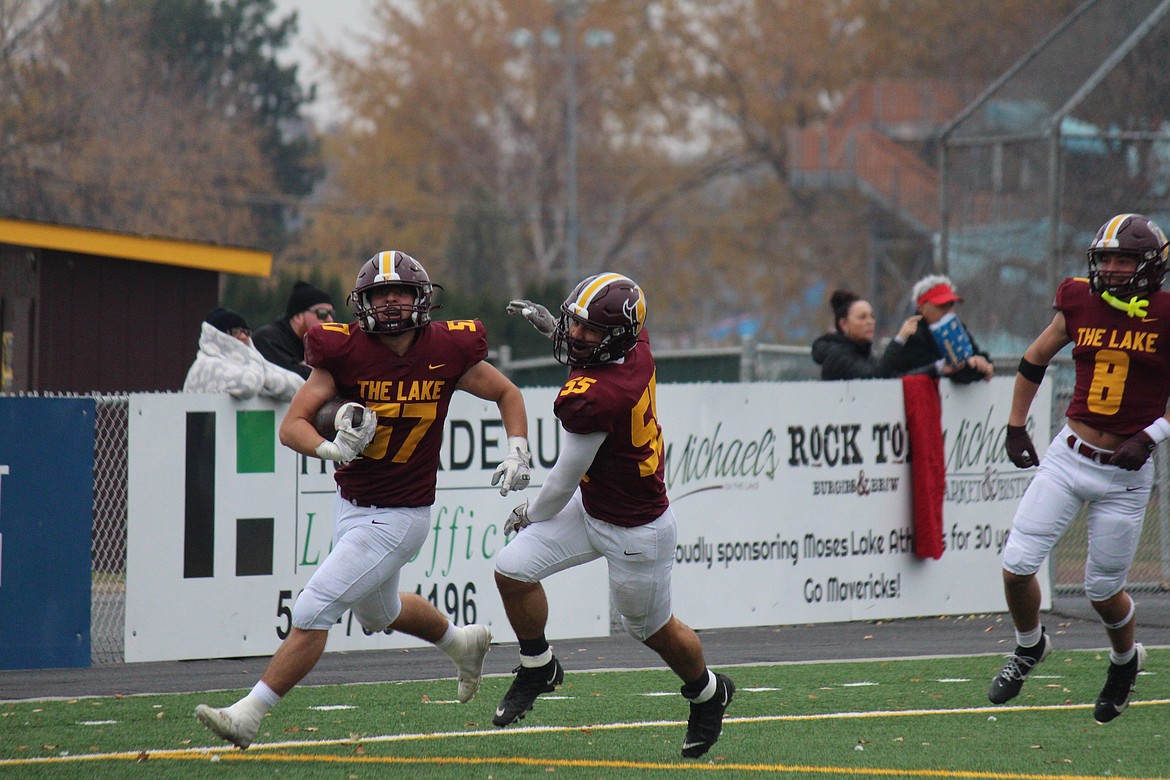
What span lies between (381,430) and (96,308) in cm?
777

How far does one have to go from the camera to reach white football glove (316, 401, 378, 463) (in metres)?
5.96

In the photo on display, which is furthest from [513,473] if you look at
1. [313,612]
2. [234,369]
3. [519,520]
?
[234,369]

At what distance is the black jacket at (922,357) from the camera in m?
10.6

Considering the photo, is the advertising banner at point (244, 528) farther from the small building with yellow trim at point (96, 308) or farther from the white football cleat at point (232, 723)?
the small building with yellow trim at point (96, 308)

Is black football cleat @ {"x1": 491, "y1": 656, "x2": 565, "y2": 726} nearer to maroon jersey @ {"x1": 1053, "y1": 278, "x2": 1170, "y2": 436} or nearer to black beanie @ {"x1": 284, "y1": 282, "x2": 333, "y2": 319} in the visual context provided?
maroon jersey @ {"x1": 1053, "y1": 278, "x2": 1170, "y2": 436}

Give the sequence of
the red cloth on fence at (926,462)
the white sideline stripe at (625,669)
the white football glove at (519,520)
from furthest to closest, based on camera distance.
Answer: the red cloth on fence at (926,462) → the white sideline stripe at (625,669) → the white football glove at (519,520)

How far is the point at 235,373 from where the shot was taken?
29.7ft

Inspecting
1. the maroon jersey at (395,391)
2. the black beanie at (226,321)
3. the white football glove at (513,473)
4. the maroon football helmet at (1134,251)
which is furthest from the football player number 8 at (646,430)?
the black beanie at (226,321)

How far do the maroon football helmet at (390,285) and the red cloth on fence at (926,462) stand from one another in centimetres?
515

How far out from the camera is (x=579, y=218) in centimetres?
4834

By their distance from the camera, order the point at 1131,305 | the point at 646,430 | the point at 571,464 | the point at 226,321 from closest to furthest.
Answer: the point at 571,464 < the point at 646,430 < the point at 1131,305 < the point at 226,321

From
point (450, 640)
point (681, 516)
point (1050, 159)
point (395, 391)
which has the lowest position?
point (450, 640)

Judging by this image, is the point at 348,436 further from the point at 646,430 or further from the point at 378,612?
the point at 646,430

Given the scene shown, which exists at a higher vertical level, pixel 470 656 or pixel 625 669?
pixel 470 656
